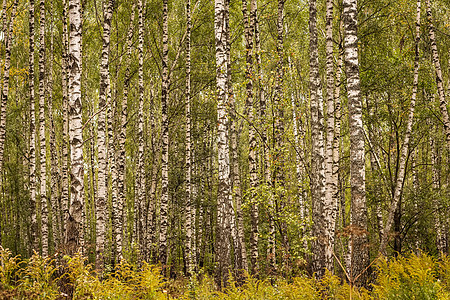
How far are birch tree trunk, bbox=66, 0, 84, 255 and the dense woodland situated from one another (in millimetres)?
27

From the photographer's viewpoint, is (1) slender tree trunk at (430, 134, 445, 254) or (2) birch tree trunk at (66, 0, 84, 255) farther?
(1) slender tree trunk at (430, 134, 445, 254)

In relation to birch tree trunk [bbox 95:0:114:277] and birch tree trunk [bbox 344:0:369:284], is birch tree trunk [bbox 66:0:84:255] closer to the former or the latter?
birch tree trunk [bbox 95:0:114:277]

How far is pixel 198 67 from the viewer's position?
18.6 m

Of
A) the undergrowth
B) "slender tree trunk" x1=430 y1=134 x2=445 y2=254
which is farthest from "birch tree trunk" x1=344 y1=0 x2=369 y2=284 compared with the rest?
"slender tree trunk" x1=430 y1=134 x2=445 y2=254

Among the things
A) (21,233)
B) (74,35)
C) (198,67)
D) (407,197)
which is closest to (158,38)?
(198,67)

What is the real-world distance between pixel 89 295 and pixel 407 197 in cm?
1286

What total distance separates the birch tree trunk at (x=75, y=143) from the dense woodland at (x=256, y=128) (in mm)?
27

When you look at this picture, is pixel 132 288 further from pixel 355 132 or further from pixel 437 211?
pixel 437 211

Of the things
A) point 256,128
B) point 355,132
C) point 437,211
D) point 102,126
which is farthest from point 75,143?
point 437,211

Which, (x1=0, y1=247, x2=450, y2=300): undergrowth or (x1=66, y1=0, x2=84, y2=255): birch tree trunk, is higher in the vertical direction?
(x1=66, y1=0, x2=84, y2=255): birch tree trunk

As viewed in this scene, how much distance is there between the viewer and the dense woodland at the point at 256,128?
818 cm

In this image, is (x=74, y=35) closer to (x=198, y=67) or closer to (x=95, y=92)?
(x=198, y=67)

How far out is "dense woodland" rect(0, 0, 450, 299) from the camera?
8.18m

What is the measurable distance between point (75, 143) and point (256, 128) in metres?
5.28
